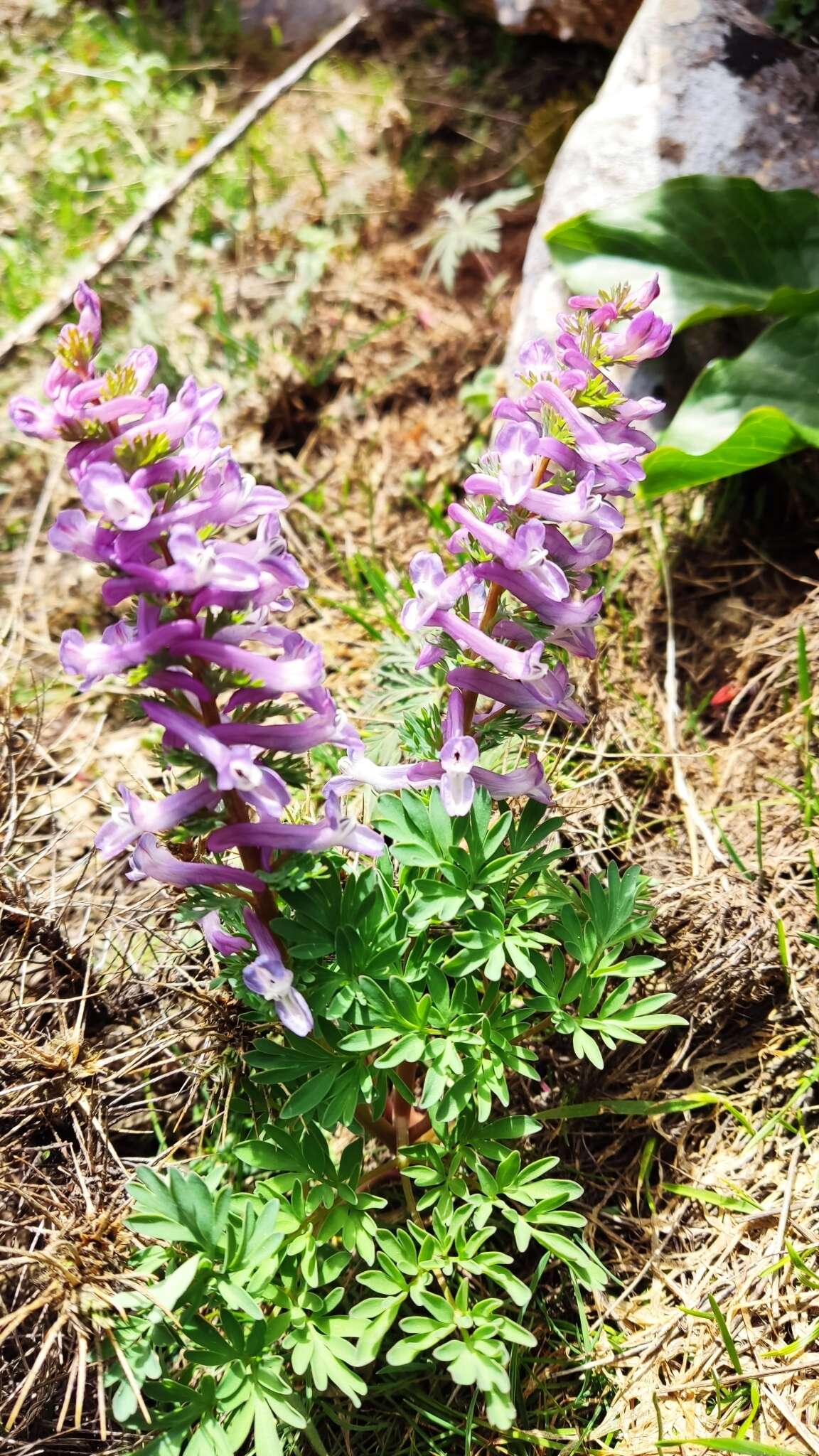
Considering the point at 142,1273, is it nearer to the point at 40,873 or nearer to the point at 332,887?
the point at 332,887

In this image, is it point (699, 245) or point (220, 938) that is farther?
point (699, 245)

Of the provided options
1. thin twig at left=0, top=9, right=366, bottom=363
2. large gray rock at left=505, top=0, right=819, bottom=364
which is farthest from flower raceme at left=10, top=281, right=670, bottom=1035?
thin twig at left=0, top=9, right=366, bottom=363

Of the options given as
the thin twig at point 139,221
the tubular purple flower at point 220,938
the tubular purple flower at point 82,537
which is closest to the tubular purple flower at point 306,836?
the tubular purple flower at point 220,938

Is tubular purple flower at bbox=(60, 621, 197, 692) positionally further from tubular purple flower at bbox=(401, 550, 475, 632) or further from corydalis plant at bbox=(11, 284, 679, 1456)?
tubular purple flower at bbox=(401, 550, 475, 632)

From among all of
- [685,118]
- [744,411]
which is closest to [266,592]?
[744,411]

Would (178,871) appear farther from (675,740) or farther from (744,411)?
(744,411)

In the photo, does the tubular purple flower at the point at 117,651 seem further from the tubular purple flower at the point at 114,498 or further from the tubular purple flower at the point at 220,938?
the tubular purple flower at the point at 220,938
